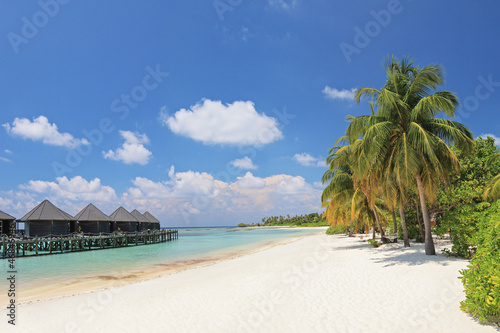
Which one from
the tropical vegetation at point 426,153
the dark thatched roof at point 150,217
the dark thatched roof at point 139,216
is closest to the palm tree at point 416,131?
the tropical vegetation at point 426,153

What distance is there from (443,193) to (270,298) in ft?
35.7

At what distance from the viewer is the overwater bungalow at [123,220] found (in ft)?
131

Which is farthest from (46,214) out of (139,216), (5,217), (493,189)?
(493,189)

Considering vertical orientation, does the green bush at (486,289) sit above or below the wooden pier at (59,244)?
above

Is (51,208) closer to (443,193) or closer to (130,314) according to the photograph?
(130,314)

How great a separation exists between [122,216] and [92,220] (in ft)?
18.2

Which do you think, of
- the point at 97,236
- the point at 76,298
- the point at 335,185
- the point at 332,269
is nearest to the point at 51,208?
the point at 97,236

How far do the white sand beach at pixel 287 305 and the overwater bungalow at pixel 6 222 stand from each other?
29156 mm

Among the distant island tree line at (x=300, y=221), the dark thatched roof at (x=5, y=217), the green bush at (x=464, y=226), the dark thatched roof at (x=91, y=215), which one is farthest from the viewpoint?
the distant island tree line at (x=300, y=221)

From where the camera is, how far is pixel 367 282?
8227 mm

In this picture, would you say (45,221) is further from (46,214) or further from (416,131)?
(416,131)

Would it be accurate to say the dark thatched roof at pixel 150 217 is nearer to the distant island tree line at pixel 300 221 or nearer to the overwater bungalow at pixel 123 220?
the overwater bungalow at pixel 123 220

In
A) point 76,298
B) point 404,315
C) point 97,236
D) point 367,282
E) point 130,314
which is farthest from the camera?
point 97,236

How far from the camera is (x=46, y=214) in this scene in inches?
1201
